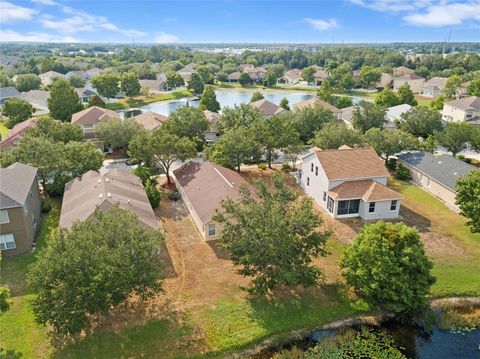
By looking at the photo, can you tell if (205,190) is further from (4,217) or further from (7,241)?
(7,241)

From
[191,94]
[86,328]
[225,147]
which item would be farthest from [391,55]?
[86,328]

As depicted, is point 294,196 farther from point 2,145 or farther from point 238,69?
point 238,69

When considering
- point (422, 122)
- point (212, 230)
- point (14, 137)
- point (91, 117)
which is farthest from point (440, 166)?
point (14, 137)

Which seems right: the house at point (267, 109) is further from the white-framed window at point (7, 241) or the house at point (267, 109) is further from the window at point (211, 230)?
the white-framed window at point (7, 241)

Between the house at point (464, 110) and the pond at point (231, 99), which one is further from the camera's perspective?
the pond at point (231, 99)

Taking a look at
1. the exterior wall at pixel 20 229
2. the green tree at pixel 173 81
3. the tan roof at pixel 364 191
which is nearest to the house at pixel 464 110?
the tan roof at pixel 364 191

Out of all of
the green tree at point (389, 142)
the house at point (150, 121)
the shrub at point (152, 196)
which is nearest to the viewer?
the shrub at point (152, 196)
